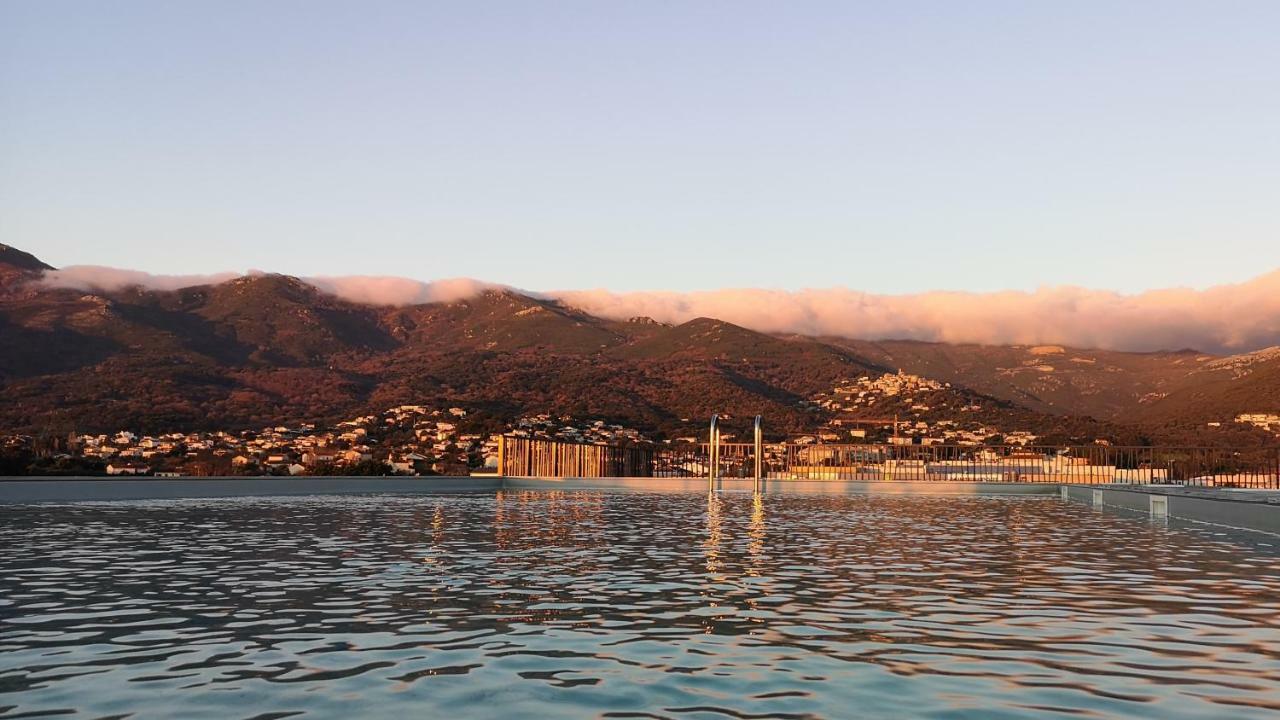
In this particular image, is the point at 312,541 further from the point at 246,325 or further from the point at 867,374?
the point at 246,325

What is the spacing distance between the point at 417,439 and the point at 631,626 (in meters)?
58.1

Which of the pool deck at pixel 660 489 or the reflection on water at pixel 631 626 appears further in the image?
the pool deck at pixel 660 489

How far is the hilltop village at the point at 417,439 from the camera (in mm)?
43844

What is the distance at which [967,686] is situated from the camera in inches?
241

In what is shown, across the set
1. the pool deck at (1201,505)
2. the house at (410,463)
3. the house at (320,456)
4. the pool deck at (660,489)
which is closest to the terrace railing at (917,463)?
the pool deck at (660,489)

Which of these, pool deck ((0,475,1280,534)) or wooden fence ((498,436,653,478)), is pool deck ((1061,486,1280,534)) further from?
wooden fence ((498,436,653,478))

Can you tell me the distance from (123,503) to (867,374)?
270 feet

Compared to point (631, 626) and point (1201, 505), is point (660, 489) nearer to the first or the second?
point (1201, 505)

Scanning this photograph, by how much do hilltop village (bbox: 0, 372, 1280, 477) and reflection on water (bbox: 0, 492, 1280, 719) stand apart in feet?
85.3

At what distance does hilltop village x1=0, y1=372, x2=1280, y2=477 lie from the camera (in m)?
43.8

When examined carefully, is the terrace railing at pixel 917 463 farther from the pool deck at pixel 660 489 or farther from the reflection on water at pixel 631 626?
the reflection on water at pixel 631 626

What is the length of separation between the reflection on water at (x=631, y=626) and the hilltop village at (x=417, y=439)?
85.3 ft

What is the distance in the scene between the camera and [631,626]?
26.7 ft

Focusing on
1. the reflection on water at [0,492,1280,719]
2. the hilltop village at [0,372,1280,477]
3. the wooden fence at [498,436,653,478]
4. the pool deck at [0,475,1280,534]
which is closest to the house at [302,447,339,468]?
the hilltop village at [0,372,1280,477]
